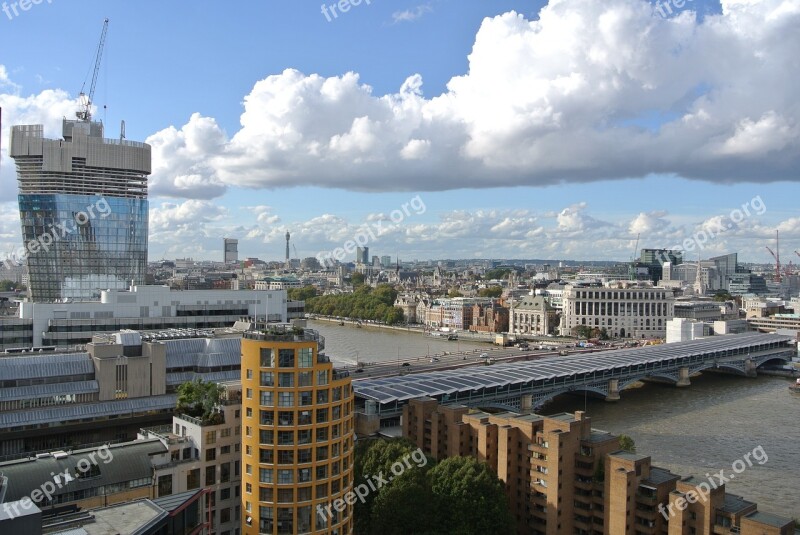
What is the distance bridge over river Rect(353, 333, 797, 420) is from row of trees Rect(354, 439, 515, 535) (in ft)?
26.0

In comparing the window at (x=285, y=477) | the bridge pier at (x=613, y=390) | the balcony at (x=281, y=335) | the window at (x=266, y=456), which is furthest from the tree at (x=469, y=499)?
the bridge pier at (x=613, y=390)

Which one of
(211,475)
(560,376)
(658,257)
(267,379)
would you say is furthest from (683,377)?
(658,257)

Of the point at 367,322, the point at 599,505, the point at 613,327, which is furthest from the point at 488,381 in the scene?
the point at 367,322

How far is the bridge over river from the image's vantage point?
2889 centimetres

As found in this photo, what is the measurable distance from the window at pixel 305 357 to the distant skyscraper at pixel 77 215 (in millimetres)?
46760

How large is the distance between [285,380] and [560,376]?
24.3m

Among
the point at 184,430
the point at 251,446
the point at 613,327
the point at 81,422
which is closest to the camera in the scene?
the point at 251,446

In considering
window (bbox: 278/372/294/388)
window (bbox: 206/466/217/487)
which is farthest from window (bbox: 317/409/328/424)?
window (bbox: 206/466/217/487)

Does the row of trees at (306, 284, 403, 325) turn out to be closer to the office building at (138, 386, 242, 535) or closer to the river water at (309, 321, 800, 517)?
the river water at (309, 321, 800, 517)

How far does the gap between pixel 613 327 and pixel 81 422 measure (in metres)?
63.8

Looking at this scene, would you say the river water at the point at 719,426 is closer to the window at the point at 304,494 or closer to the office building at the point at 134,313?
the office building at the point at 134,313

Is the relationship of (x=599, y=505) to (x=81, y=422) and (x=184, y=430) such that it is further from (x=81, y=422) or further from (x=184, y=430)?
(x=81, y=422)

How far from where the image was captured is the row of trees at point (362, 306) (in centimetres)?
9350

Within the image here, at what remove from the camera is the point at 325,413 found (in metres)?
15.4
